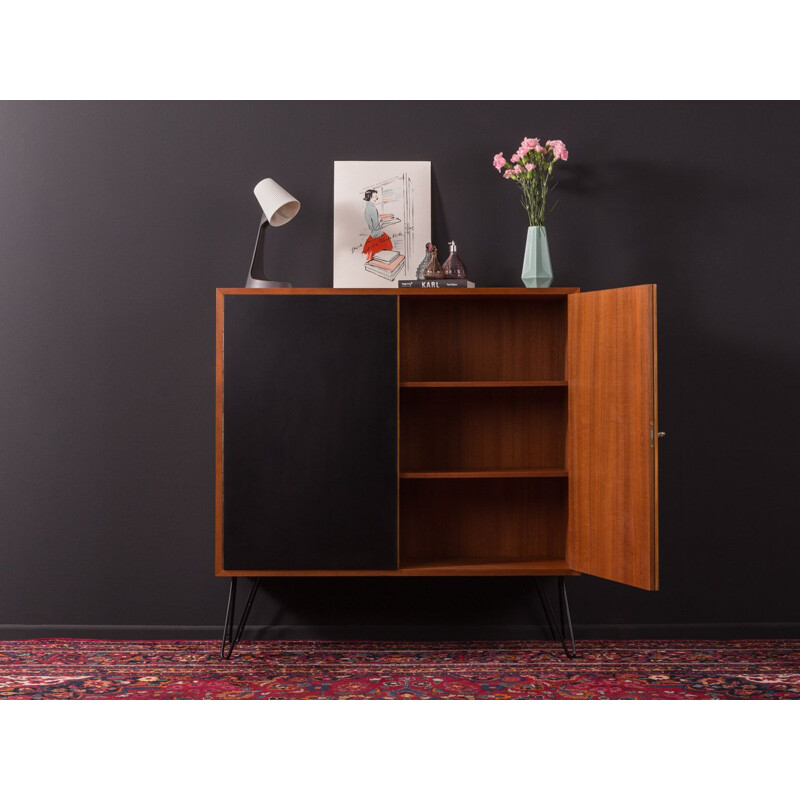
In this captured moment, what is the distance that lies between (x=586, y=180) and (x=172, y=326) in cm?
218

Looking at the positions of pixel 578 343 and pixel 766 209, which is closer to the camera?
pixel 578 343

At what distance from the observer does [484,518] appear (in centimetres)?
394

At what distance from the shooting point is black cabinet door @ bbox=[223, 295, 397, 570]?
3545 mm

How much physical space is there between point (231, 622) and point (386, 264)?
1.85m

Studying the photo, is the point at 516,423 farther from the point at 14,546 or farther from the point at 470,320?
the point at 14,546

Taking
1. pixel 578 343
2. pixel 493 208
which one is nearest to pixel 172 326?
pixel 493 208

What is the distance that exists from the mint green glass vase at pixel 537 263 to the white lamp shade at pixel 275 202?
1111 millimetres

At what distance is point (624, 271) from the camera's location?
3.98 meters

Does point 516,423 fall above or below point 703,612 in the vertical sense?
above

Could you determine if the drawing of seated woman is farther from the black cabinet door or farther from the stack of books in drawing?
the black cabinet door

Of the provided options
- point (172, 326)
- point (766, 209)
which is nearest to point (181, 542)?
point (172, 326)

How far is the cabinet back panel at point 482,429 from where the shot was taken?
3896mm

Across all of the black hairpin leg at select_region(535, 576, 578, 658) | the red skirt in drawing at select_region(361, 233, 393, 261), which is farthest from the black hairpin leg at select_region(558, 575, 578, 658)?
the red skirt in drawing at select_region(361, 233, 393, 261)

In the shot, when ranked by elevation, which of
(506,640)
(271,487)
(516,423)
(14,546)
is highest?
(516,423)
